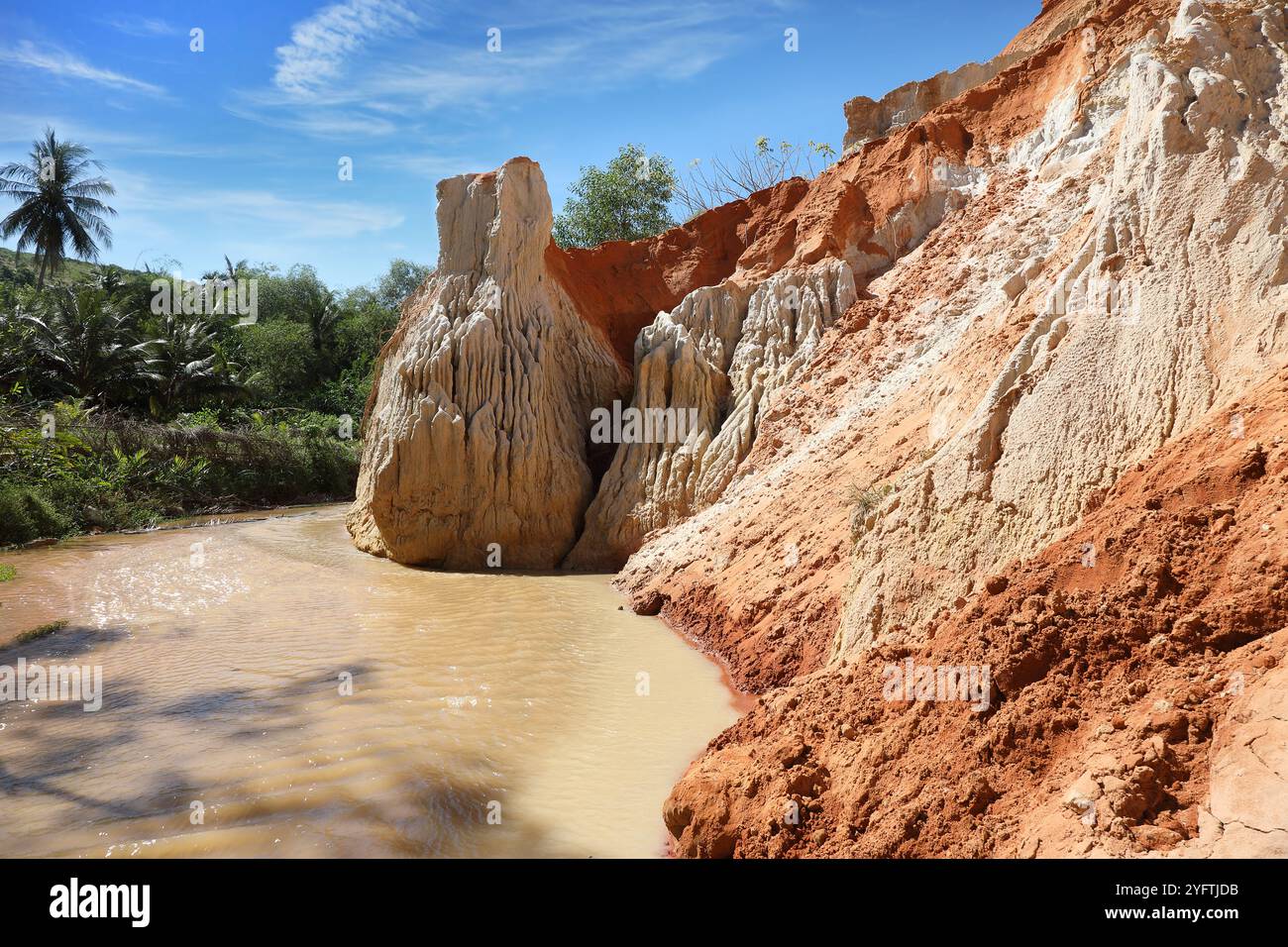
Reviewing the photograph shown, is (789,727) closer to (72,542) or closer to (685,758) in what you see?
(685,758)

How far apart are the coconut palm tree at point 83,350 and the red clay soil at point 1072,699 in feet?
69.2

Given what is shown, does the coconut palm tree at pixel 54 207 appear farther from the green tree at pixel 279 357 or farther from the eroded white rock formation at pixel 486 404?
the eroded white rock formation at pixel 486 404

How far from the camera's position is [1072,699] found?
2615mm

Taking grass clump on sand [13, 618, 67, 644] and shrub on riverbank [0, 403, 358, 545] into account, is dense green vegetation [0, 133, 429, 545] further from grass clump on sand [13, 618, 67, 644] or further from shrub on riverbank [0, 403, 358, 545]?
grass clump on sand [13, 618, 67, 644]

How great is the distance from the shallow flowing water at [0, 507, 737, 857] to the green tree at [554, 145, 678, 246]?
16.2 meters

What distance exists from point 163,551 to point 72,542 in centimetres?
204

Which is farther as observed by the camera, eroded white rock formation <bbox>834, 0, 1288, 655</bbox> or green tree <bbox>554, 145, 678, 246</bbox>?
green tree <bbox>554, 145, 678, 246</bbox>

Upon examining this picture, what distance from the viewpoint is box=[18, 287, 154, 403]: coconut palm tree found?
18547 millimetres

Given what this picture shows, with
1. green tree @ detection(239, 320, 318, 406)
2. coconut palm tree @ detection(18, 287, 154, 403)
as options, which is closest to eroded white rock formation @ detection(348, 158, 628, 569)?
coconut palm tree @ detection(18, 287, 154, 403)

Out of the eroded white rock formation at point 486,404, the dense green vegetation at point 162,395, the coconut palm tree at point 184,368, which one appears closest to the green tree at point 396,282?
the dense green vegetation at point 162,395

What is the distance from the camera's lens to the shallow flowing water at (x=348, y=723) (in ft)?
11.1
